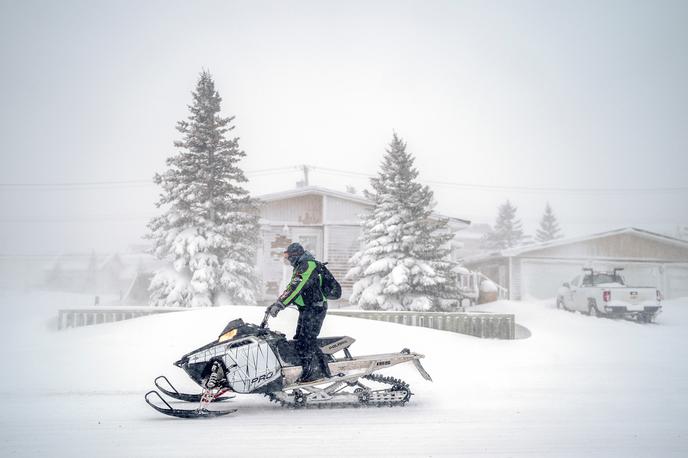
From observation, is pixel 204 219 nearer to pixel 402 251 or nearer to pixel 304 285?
pixel 402 251

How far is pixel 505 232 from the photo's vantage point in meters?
52.4

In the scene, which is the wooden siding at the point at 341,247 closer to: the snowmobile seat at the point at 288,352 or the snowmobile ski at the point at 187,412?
the snowmobile seat at the point at 288,352

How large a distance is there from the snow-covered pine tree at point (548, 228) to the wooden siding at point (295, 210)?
143ft

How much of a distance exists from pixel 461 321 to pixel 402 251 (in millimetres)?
4097

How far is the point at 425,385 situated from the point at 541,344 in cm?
606

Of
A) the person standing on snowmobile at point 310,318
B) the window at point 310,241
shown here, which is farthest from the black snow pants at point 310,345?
the window at point 310,241

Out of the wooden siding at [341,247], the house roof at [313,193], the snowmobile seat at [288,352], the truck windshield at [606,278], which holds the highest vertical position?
the house roof at [313,193]

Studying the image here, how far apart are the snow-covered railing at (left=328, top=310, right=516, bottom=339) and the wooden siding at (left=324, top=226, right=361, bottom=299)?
790cm

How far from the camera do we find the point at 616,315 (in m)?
16.4

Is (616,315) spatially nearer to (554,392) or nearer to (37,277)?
(554,392)

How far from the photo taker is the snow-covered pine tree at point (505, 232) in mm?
52094

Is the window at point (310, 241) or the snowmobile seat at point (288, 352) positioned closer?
→ the snowmobile seat at point (288, 352)

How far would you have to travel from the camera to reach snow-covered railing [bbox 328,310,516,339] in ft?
38.8

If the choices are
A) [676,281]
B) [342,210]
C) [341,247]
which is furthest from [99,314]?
[676,281]
